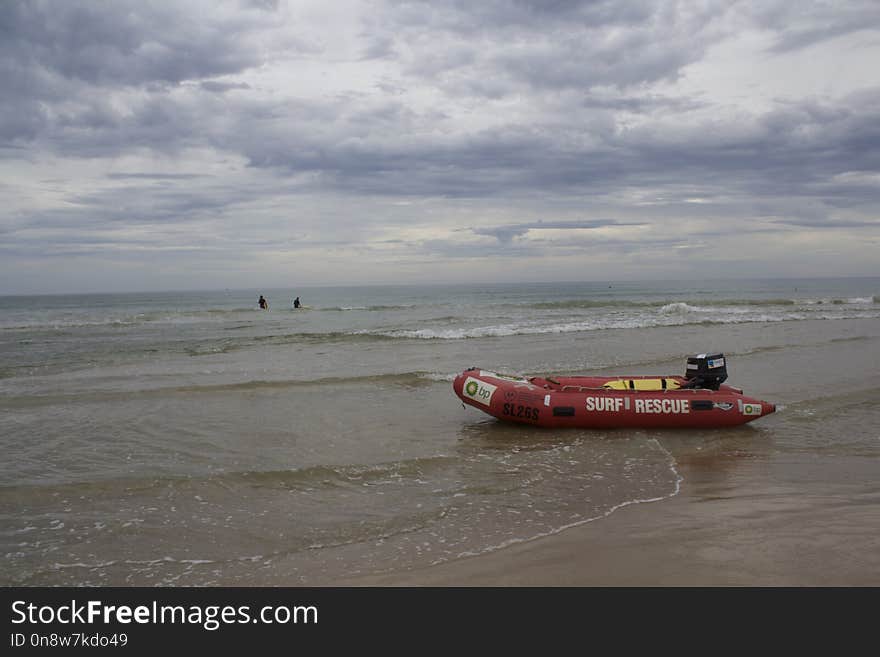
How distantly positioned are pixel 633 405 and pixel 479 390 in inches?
103

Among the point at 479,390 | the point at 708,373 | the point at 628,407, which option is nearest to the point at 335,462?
the point at 479,390

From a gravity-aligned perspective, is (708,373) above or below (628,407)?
above

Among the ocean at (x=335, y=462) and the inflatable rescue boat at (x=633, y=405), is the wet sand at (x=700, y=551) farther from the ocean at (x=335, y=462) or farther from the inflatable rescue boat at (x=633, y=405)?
the inflatable rescue boat at (x=633, y=405)

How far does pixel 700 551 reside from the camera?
16.0 ft

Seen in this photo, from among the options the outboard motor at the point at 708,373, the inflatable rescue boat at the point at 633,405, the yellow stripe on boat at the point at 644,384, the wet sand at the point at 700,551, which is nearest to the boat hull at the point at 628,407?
the inflatable rescue boat at the point at 633,405

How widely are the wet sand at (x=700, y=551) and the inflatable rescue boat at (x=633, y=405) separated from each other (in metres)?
3.50

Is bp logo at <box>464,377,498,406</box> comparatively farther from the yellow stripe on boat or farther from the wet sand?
the wet sand

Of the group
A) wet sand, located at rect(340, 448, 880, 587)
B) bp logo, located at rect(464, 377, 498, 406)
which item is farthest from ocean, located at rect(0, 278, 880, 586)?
bp logo, located at rect(464, 377, 498, 406)

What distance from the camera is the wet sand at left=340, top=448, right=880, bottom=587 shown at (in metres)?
4.43

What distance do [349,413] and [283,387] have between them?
3.58 m

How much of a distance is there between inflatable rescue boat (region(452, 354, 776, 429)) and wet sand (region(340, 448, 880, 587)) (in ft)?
11.5

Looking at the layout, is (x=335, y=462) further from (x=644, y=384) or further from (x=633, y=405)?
(x=644, y=384)
